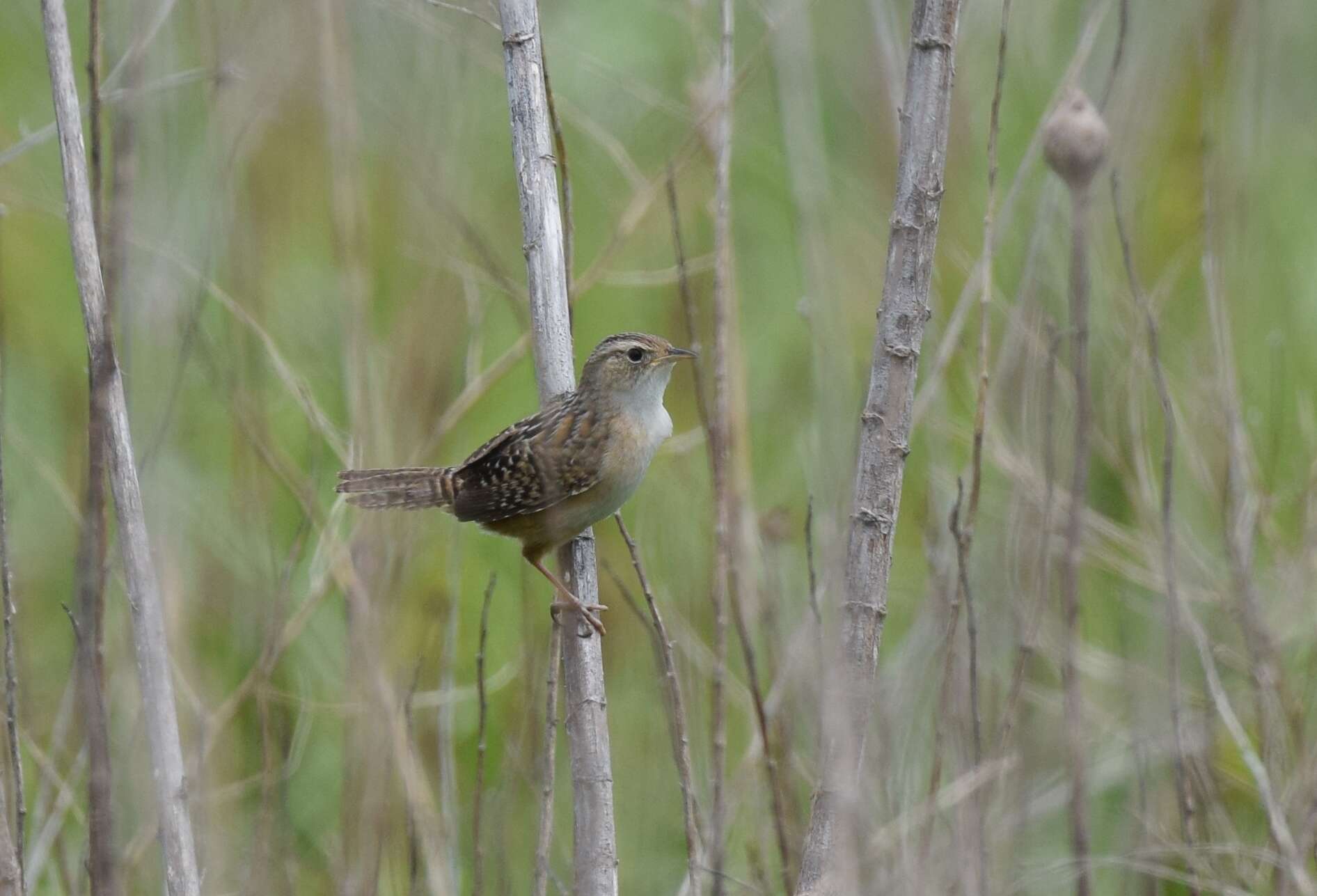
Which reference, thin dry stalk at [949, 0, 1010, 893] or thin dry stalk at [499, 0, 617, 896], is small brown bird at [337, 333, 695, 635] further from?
thin dry stalk at [949, 0, 1010, 893]

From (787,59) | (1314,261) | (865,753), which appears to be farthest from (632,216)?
(1314,261)

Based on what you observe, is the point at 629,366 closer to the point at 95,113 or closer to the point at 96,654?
the point at 95,113

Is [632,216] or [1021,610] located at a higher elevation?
[632,216]

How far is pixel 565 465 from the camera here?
355 centimetres

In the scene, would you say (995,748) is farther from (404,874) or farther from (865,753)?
(404,874)

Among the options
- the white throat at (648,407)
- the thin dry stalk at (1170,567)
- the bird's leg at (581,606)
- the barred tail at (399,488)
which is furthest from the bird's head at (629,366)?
the thin dry stalk at (1170,567)

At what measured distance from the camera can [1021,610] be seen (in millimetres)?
2596

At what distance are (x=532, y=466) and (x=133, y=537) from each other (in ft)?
5.37

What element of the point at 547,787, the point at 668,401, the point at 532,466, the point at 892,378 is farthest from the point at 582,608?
the point at 668,401

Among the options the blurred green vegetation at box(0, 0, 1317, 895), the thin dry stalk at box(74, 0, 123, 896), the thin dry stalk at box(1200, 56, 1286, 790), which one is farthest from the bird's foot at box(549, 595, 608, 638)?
the thin dry stalk at box(1200, 56, 1286, 790)

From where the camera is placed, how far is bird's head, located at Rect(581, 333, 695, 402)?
3.78 metres

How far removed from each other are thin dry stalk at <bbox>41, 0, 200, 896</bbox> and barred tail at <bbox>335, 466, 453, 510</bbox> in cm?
126

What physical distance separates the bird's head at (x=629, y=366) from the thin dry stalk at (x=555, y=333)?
0.95 metres

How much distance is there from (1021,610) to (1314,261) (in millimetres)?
3920
